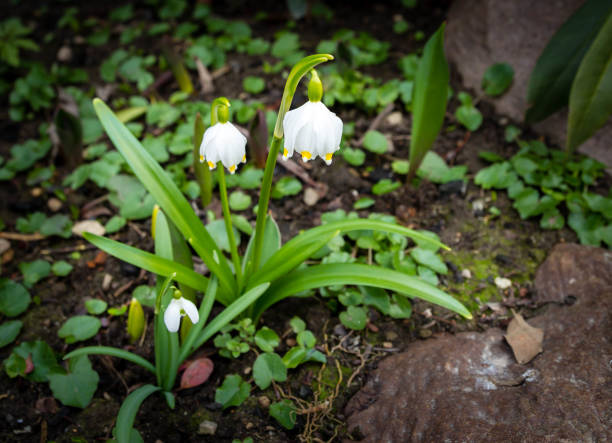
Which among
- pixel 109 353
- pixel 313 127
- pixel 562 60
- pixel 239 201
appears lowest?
pixel 109 353

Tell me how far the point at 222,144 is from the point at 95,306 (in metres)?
1.05

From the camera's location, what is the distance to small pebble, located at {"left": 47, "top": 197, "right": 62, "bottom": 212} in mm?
2420

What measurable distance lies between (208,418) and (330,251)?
2.61ft

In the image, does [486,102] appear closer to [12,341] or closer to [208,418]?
[208,418]

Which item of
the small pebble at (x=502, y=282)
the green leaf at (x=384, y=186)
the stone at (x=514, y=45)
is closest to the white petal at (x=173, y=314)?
the green leaf at (x=384, y=186)

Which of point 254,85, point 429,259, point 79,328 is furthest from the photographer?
point 254,85

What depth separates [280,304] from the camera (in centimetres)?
191

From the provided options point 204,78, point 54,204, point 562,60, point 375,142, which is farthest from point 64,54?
point 562,60

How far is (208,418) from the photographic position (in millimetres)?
1610

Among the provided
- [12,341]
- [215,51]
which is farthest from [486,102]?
[12,341]

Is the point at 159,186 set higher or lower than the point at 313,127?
lower

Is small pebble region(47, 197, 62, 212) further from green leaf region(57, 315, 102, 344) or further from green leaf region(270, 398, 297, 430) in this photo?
green leaf region(270, 398, 297, 430)

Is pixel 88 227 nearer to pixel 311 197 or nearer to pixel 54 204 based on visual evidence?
pixel 54 204

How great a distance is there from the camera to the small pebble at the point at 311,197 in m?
2.32
